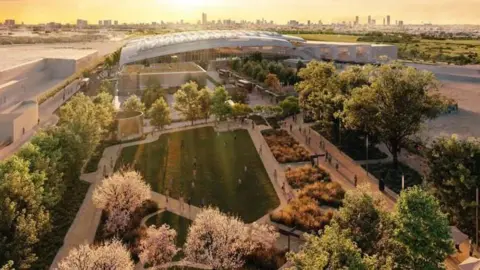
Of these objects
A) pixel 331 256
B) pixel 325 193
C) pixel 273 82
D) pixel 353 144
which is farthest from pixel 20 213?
pixel 273 82

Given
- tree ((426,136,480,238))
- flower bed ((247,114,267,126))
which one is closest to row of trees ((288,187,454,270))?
tree ((426,136,480,238))

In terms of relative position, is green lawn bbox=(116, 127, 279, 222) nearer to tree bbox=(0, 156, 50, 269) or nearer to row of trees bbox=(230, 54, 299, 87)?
tree bbox=(0, 156, 50, 269)

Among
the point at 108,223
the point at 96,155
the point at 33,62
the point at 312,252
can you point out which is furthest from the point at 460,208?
the point at 33,62

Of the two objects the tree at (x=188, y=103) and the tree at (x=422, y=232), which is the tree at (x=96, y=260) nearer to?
the tree at (x=422, y=232)

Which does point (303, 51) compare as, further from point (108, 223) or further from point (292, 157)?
point (108, 223)

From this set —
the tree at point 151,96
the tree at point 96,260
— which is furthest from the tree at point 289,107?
the tree at point 96,260

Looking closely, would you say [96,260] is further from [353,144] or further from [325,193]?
[353,144]

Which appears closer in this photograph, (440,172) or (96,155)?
(440,172)
